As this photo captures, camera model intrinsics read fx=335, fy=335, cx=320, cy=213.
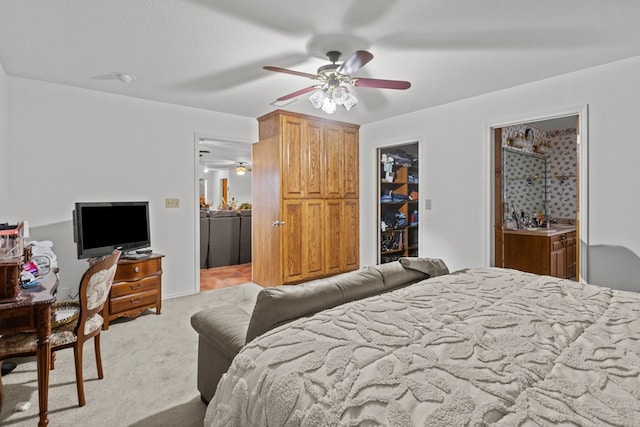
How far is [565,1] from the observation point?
2.06m

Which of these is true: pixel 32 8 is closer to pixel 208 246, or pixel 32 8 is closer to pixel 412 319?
pixel 412 319

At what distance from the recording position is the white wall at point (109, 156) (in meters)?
3.32

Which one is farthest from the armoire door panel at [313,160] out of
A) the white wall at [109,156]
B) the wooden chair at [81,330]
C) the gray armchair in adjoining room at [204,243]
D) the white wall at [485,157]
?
the wooden chair at [81,330]

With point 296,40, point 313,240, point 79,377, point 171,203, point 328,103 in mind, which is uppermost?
point 296,40

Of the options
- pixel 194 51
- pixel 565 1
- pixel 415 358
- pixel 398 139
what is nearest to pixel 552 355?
pixel 415 358

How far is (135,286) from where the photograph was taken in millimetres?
3402

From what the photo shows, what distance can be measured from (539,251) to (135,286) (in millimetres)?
4739

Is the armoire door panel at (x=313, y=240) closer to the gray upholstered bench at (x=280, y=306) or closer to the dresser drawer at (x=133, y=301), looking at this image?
the dresser drawer at (x=133, y=301)

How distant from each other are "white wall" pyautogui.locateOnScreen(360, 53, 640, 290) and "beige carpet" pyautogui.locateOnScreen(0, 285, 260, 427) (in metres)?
3.13

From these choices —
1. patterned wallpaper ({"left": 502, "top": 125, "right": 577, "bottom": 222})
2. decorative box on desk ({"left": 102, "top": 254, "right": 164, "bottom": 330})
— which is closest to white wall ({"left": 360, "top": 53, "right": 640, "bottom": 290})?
patterned wallpaper ({"left": 502, "top": 125, "right": 577, "bottom": 222})

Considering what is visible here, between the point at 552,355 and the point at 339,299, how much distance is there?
0.85m

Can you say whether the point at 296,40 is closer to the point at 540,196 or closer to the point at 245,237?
the point at 245,237

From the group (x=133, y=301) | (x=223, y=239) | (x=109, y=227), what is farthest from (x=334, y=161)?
(x=133, y=301)

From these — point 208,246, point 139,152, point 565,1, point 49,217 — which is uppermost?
point 565,1
